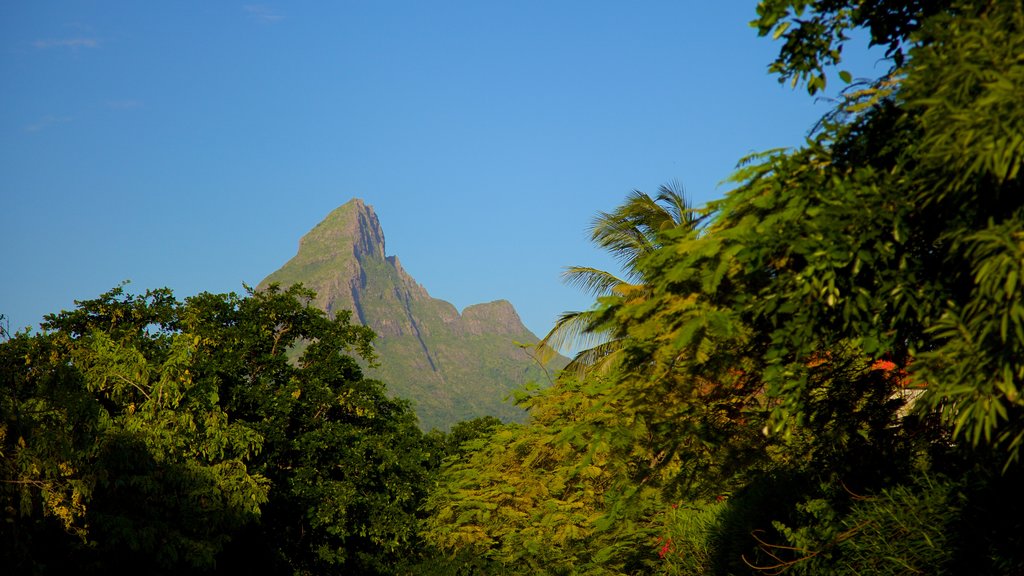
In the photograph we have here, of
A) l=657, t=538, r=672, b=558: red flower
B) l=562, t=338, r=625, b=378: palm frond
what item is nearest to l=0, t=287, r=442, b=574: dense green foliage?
l=562, t=338, r=625, b=378: palm frond

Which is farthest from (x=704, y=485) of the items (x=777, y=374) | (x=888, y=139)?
(x=888, y=139)

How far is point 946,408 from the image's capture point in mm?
6508

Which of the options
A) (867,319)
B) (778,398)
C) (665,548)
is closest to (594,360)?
(665,548)

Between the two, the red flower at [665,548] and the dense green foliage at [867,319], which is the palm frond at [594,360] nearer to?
the red flower at [665,548]

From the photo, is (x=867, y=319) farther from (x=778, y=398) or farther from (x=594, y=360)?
(x=594, y=360)

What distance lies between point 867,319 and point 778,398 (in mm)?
2961

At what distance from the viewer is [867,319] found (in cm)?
681

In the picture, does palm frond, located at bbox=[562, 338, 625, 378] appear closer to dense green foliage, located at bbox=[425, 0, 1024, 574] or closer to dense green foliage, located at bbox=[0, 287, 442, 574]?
dense green foliage, located at bbox=[0, 287, 442, 574]

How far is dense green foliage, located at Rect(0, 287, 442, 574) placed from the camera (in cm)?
1575

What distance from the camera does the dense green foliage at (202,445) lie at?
1575 centimetres

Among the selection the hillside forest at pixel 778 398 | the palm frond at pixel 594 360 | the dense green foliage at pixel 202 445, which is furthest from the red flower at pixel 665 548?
the dense green foliage at pixel 202 445

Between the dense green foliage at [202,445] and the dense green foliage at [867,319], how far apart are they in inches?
381

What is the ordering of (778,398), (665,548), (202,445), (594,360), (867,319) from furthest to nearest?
(594,360) → (202,445) → (665,548) → (778,398) → (867,319)

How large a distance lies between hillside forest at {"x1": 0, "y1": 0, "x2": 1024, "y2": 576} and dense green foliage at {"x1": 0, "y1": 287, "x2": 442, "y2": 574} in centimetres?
9
